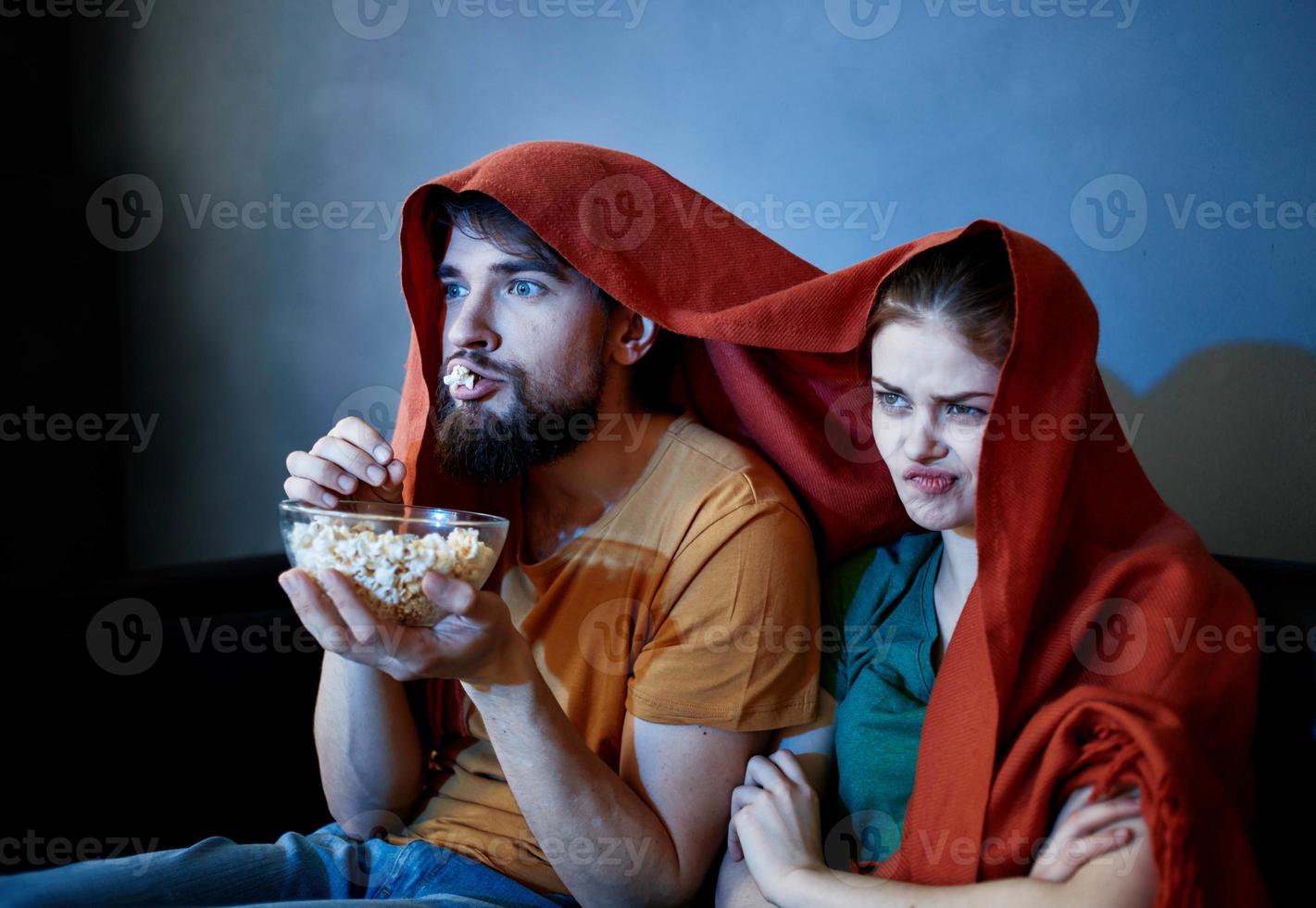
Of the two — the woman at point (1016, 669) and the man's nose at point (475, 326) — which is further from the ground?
the man's nose at point (475, 326)

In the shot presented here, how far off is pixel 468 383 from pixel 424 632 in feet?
1.25

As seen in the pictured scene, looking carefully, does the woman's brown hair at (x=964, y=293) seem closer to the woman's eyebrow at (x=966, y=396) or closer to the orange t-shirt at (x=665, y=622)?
the woman's eyebrow at (x=966, y=396)

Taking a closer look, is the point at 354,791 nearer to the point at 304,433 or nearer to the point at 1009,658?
the point at 1009,658

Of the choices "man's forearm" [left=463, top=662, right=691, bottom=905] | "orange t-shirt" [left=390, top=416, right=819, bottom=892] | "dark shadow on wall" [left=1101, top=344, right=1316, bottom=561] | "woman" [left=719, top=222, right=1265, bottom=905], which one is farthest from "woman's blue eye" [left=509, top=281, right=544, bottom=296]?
"dark shadow on wall" [left=1101, top=344, right=1316, bottom=561]

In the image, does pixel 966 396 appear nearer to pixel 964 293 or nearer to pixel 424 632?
pixel 964 293

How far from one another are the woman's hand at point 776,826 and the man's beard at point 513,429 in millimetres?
422

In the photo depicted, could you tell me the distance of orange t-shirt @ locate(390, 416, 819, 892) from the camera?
110cm

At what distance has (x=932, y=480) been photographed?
1.02 m

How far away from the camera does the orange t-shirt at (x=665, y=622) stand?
3.60ft

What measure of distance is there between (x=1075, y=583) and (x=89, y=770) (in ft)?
3.91

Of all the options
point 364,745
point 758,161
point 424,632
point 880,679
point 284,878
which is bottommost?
point 284,878

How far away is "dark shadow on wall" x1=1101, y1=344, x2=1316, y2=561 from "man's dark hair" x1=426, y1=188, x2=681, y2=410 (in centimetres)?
62

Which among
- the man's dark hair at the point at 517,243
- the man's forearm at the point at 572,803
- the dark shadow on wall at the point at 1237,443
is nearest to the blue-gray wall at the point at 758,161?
the dark shadow on wall at the point at 1237,443

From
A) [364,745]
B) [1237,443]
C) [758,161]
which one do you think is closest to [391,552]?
[364,745]
